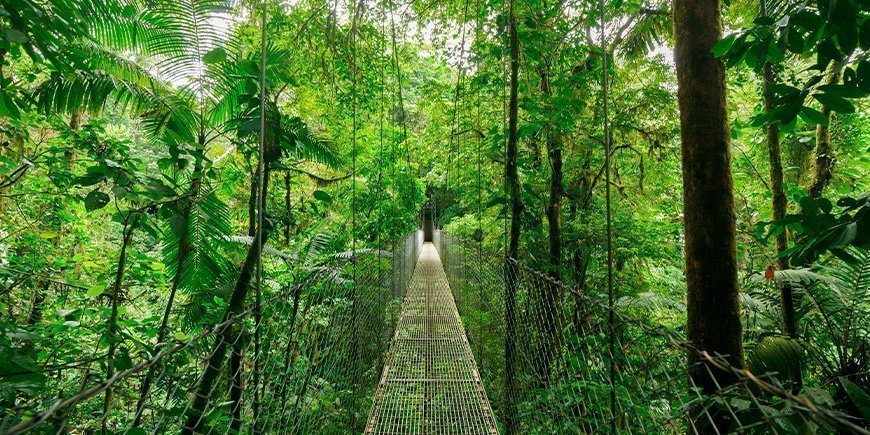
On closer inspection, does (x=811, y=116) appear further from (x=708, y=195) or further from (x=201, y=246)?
→ (x=201, y=246)

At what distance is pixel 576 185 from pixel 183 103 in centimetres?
416

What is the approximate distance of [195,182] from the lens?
5.02 ft

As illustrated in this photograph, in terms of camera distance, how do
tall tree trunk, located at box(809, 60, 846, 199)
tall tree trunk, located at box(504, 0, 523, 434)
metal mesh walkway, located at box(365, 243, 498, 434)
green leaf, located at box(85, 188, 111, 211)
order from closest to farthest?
green leaf, located at box(85, 188, 111, 211) → metal mesh walkway, located at box(365, 243, 498, 434) → tall tree trunk, located at box(504, 0, 523, 434) → tall tree trunk, located at box(809, 60, 846, 199)

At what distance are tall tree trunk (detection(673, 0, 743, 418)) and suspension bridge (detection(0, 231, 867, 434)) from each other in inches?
5.1

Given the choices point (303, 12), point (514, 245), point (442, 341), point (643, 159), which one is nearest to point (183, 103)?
point (303, 12)

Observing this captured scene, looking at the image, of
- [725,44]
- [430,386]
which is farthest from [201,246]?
[725,44]

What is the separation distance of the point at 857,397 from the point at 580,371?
0.70m

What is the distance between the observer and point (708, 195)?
115 cm

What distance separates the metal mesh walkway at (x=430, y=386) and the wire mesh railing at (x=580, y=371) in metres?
0.19

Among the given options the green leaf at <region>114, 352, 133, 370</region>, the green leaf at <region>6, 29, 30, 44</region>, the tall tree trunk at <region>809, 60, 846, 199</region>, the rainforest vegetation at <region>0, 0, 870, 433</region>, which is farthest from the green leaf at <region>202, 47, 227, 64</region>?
the tall tree trunk at <region>809, 60, 846, 199</region>

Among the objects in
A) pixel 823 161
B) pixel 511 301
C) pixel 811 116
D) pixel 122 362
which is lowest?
pixel 511 301

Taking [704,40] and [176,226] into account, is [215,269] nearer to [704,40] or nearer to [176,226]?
[176,226]

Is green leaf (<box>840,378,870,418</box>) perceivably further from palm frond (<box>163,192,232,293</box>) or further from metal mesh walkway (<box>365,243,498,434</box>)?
palm frond (<box>163,192,232,293</box>)

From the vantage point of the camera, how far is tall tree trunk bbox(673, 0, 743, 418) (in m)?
1.11
